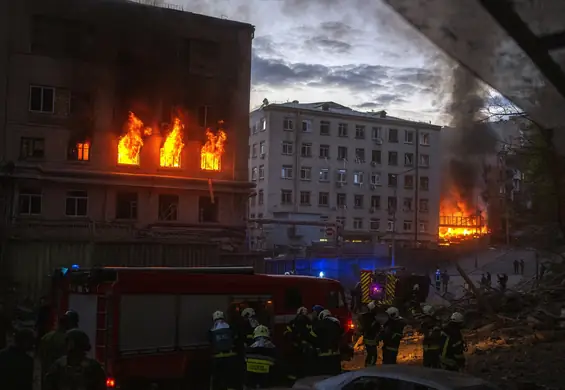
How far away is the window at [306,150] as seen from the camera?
54.9 m

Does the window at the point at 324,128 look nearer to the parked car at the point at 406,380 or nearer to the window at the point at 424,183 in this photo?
the window at the point at 424,183

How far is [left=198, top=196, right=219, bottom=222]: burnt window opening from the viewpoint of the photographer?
33406mm

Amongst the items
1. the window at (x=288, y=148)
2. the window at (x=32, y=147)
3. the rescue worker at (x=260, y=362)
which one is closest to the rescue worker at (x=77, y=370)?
the rescue worker at (x=260, y=362)

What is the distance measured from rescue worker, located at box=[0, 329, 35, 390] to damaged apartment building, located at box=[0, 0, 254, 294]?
21242mm

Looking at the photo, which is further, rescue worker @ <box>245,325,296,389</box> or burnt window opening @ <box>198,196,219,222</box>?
burnt window opening @ <box>198,196,219,222</box>

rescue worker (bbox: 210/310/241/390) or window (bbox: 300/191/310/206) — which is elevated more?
window (bbox: 300/191/310/206)

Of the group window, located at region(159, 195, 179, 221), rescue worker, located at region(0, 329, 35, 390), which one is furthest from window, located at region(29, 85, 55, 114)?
rescue worker, located at region(0, 329, 35, 390)

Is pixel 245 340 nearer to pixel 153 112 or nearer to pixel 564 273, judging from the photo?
pixel 564 273

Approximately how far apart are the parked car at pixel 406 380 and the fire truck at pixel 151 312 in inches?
143

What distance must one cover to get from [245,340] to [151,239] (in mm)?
18313

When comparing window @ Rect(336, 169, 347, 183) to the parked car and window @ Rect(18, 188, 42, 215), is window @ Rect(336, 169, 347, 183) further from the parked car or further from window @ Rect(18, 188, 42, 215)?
the parked car

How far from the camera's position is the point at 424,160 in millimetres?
59938

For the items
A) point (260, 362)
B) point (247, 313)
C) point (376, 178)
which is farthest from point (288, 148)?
point (260, 362)

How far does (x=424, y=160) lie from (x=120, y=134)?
3582 cm
